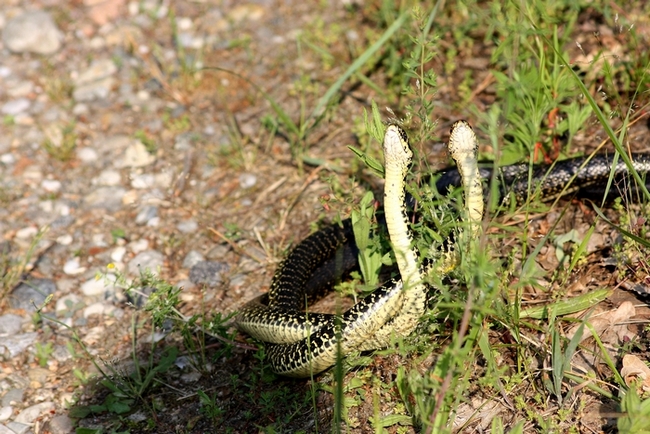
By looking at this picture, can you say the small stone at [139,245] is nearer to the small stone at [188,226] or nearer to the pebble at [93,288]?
the small stone at [188,226]

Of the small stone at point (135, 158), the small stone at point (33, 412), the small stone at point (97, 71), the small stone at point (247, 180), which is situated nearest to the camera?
the small stone at point (33, 412)

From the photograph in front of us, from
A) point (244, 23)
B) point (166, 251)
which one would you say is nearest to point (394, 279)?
point (166, 251)

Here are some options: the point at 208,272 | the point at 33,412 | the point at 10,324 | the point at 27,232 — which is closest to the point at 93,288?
the point at 10,324

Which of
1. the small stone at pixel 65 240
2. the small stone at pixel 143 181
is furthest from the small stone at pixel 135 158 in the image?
the small stone at pixel 65 240

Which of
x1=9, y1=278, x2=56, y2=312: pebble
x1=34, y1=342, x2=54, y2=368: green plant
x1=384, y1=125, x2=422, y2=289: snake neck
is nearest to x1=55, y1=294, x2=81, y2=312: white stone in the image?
x1=9, y1=278, x2=56, y2=312: pebble

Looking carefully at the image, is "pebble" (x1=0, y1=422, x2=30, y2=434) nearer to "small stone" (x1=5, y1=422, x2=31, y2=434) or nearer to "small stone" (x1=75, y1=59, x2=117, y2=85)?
"small stone" (x1=5, y1=422, x2=31, y2=434)

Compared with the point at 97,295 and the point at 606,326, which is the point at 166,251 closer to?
the point at 97,295
